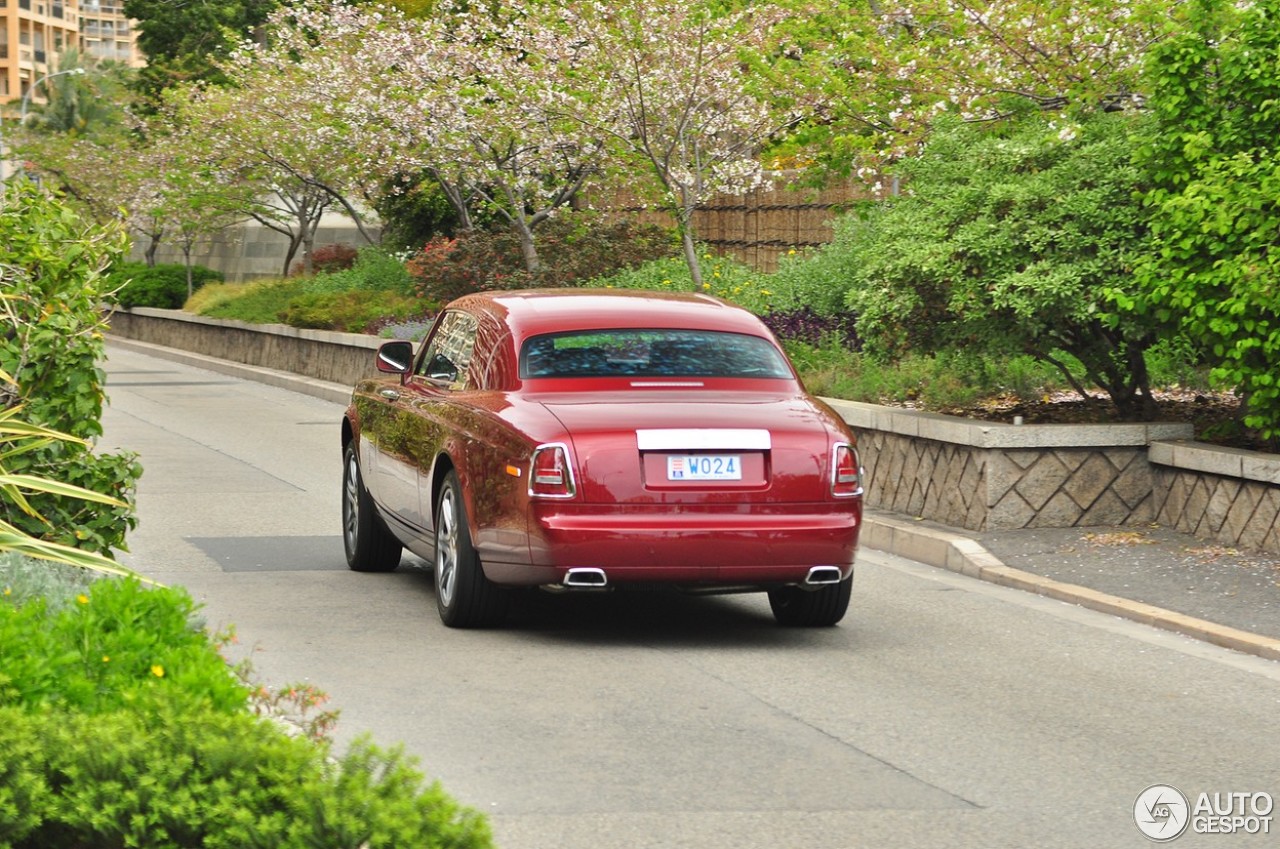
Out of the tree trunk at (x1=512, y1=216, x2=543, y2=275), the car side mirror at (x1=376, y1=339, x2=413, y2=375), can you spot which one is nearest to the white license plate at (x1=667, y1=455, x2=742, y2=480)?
the car side mirror at (x1=376, y1=339, x2=413, y2=375)

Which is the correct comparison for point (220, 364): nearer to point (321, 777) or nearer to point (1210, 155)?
point (1210, 155)

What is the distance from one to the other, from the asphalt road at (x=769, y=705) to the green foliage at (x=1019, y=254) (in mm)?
1908

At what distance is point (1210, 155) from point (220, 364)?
2621 centimetres

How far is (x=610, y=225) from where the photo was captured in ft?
92.1

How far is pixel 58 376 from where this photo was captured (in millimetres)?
8859

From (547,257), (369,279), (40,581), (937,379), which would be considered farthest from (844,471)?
(369,279)

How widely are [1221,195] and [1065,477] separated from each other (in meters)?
2.20

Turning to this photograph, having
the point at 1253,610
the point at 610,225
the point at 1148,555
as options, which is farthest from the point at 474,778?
the point at 610,225

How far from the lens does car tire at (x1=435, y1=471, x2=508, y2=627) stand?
30.2 ft

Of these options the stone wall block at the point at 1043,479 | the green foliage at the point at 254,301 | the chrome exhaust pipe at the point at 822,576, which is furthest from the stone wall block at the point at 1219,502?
the green foliage at the point at 254,301

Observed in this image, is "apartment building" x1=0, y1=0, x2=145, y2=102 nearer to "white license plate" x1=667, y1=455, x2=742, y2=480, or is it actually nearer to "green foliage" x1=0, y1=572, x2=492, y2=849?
"white license plate" x1=667, y1=455, x2=742, y2=480

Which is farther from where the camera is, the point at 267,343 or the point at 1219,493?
the point at 267,343

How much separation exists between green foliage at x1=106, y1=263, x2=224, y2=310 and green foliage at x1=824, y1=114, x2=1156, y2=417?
35.5 metres

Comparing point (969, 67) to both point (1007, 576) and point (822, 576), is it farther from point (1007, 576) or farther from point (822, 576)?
point (822, 576)
